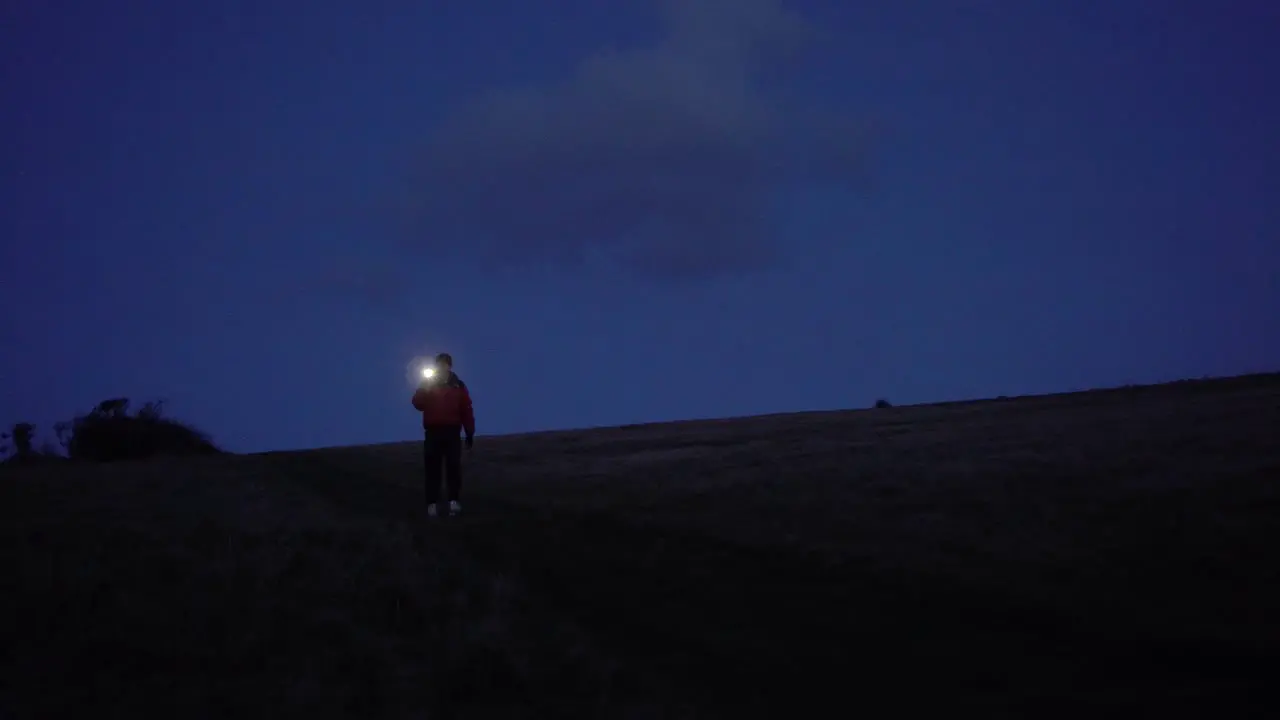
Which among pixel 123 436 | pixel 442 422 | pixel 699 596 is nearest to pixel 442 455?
pixel 442 422

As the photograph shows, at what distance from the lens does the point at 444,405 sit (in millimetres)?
15242

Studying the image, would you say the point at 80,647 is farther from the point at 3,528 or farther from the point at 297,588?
the point at 3,528

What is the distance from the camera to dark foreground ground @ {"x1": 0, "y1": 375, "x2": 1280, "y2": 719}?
548cm

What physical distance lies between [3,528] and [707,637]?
10370 millimetres

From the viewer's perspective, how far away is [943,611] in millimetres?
7387

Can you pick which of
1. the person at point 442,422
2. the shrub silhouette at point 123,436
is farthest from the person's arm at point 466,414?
the shrub silhouette at point 123,436

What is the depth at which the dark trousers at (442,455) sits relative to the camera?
587 inches

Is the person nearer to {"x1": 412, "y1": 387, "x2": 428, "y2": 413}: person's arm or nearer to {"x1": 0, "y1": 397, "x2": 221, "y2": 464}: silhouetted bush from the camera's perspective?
{"x1": 412, "y1": 387, "x2": 428, "y2": 413}: person's arm

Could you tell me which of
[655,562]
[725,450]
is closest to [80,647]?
[655,562]

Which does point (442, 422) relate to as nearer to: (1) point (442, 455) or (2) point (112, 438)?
(1) point (442, 455)

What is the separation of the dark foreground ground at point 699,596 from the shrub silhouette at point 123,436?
79.1ft

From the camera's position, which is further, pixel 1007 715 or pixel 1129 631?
pixel 1129 631

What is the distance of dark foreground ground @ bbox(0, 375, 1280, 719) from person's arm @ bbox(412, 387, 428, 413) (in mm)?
1756

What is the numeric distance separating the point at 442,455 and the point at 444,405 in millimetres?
783
